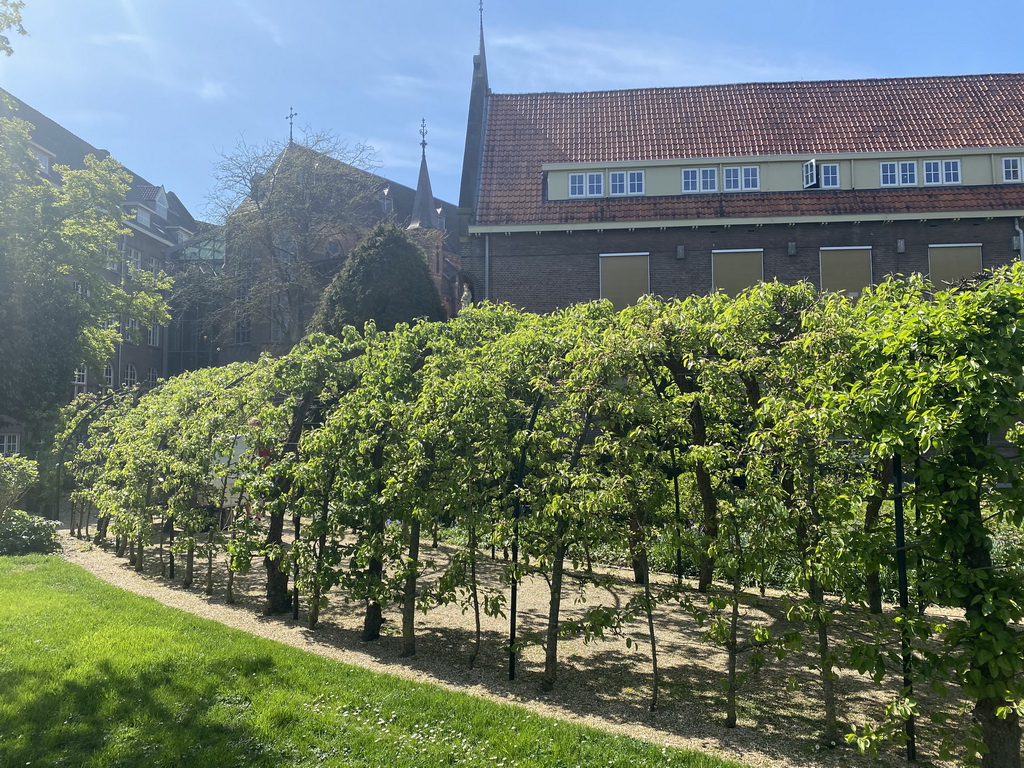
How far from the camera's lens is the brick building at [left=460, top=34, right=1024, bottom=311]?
24.4 m

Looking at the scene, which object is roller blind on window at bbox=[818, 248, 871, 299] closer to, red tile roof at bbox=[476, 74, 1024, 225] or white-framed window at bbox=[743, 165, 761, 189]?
red tile roof at bbox=[476, 74, 1024, 225]

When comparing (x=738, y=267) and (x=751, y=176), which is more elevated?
(x=751, y=176)

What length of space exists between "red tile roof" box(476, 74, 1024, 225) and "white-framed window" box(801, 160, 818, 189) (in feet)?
1.54

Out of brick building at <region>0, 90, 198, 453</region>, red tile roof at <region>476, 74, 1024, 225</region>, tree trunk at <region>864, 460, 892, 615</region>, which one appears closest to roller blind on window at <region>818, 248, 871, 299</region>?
red tile roof at <region>476, 74, 1024, 225</region>

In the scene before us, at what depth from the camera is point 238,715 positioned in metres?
5.34

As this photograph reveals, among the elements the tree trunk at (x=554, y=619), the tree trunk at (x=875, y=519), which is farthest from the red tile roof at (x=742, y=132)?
the tree trunk at (x=554, y=619)

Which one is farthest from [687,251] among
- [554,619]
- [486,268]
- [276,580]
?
[554,619]

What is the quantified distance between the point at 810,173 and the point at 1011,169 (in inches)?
268

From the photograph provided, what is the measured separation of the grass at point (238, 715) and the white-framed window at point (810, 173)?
80.3ft

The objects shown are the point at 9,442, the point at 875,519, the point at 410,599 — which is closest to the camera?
the point at 875,519

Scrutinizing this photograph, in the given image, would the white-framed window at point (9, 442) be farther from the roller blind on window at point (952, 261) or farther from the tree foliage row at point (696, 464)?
the roller blind on window at point (952, 261)

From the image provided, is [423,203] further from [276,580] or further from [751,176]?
[276,580]

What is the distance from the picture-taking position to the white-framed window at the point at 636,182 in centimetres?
2611

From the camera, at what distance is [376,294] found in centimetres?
2633
